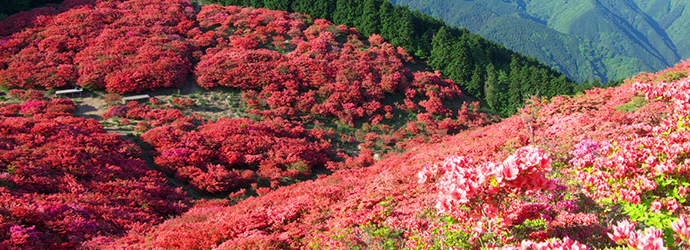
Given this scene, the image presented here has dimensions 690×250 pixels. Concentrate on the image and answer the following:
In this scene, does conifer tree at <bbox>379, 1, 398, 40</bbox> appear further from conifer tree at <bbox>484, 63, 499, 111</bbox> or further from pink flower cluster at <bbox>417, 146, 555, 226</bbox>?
pink flower cluster at <bbox>417, 146, 555, 226</bbox>

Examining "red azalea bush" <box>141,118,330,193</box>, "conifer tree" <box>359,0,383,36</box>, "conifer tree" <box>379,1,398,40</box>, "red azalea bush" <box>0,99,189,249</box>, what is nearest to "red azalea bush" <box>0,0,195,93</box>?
"red azalea bush" <box>0,99,189,249</box>

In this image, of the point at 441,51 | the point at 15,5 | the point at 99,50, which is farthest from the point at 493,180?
the point at 15,5

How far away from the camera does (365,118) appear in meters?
20.2

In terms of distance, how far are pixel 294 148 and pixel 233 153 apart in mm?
2450

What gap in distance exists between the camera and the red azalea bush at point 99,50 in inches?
722

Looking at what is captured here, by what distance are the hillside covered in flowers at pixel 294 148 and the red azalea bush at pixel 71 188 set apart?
43 mm

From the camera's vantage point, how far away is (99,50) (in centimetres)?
2073

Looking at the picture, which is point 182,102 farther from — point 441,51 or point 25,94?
point 441,51

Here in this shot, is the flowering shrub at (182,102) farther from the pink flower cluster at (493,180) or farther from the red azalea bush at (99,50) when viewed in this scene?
the pink flower cluster at (493,180)

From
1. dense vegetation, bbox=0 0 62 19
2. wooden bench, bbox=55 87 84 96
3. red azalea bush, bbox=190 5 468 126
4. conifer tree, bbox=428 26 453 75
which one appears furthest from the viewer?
conifer tree, bbox=428 26 453 75

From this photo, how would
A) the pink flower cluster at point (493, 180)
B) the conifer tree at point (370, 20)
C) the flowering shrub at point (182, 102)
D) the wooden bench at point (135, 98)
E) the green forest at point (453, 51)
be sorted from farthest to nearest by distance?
1. the conifer tree at point (370, 20)
2. the green forest at point (453, 51)
3. the flowering shrub at point (182, 102)
4. the wooden bench at point (135, 98)
5. the pink flower cluster at point (493, 180)

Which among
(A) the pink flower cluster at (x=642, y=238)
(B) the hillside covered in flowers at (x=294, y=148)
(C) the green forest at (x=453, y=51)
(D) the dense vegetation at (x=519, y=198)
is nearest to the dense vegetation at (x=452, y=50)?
(C) the green forest at (x=453, y=51)

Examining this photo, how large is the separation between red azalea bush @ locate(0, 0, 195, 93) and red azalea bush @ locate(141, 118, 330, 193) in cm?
580

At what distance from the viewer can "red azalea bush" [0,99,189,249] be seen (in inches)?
306
